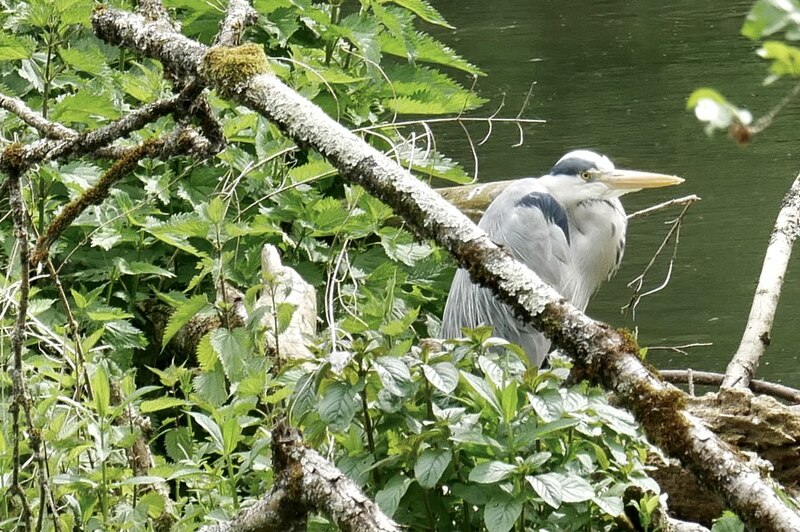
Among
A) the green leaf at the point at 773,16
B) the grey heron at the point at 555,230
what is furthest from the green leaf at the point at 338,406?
the grey heron at the point at 555,230

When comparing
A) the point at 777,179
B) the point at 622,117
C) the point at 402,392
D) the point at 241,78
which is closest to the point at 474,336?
the point at 402,392

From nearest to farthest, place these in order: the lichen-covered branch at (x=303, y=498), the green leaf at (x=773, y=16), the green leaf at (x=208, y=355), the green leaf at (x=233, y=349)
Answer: the green leaf at (x=773, y=16) → the lichen-covered branch at (x=303, y=498) → the green leaf at (x=233, y=349) → the green leaf at (x=208, y=355)

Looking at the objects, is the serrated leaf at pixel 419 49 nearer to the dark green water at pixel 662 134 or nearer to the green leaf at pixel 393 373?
the dark green water at pixel 662 134

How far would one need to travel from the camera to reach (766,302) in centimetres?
299

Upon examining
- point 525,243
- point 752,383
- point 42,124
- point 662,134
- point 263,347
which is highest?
point 42,124

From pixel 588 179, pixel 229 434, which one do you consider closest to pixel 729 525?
pixel 229 434

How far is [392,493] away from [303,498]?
21 centimetres

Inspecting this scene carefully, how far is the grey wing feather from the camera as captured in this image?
357 cm

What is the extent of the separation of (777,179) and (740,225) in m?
0.65

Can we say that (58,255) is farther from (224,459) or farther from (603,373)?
(603,373)

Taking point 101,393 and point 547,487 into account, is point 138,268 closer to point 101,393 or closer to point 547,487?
point 101,393

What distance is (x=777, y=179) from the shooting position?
6168mm

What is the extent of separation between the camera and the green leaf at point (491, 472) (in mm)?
1536

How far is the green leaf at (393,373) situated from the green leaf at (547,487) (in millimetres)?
211
